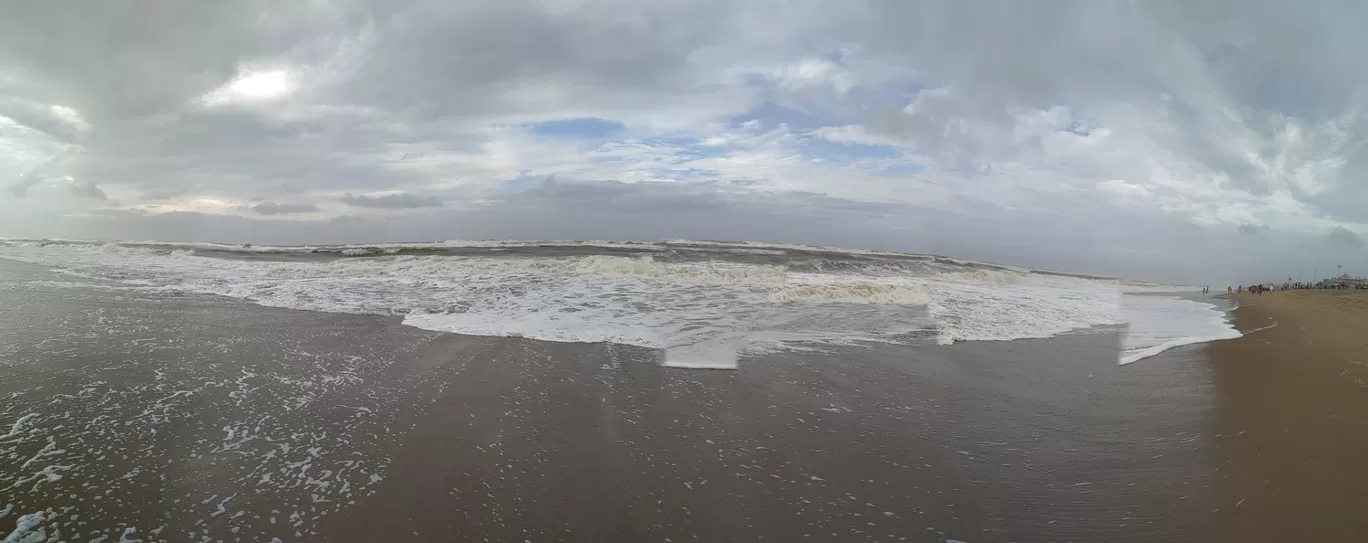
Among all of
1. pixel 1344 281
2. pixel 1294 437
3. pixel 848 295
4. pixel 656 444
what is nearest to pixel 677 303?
pixel 848 295

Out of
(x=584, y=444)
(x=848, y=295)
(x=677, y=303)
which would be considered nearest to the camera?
(x=584, y=444)

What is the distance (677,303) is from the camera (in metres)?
11.5

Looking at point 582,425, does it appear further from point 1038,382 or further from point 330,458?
point 1038,382

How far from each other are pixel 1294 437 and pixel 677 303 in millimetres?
8652

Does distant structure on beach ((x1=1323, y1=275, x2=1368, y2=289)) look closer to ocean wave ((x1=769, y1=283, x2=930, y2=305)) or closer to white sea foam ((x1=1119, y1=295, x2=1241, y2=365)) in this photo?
white sea foam ((x1=1119, y1=295, x2=1241, y2=365))

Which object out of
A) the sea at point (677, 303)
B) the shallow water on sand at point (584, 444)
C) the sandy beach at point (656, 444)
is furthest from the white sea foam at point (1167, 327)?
the shallow water on sand at point (584, 444)

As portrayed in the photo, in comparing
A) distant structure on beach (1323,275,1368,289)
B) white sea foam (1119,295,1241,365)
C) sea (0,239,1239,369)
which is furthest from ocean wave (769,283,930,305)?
distant structure on beach (1323,275,1368,289)

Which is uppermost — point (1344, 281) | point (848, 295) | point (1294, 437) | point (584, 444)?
point (1344, 281)

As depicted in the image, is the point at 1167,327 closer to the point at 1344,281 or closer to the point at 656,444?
the point at 656,444

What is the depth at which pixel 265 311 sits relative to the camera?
980cm

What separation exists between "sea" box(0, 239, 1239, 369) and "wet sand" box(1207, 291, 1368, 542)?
3.80ft

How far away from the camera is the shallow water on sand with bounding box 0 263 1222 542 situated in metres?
3.12

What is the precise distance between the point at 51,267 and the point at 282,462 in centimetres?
2087

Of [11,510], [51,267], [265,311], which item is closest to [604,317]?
[265,311]
